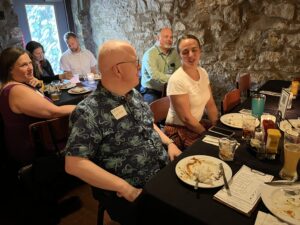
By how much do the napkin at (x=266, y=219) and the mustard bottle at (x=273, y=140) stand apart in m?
0.36

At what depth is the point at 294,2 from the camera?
7.78ft

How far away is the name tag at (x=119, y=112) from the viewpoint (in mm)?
1135

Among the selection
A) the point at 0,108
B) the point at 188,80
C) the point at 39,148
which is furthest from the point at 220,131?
the point at 0,108

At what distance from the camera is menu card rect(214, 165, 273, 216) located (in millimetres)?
824

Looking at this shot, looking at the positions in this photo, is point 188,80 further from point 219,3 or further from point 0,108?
point 219,3

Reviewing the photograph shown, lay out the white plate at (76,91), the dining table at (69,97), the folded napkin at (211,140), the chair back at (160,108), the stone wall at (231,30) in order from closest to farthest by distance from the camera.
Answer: the folded napkin at (211,140) < the chair back at (160,108) < the dining table at (69,97) < the white plate at (76,91) < the stone wall at (231,30)

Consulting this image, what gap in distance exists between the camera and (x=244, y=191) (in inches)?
35.0

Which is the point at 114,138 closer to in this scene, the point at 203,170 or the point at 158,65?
the point at 203,170

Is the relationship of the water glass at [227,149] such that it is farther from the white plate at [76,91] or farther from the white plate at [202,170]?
the white plate at [76,91]

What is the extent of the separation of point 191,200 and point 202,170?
162mm

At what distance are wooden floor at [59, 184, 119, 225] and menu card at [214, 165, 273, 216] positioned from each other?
3.42 ft

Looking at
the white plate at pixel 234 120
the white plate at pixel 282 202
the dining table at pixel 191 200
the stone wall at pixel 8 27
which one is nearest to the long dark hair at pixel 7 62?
the dining table at pixel 191 200

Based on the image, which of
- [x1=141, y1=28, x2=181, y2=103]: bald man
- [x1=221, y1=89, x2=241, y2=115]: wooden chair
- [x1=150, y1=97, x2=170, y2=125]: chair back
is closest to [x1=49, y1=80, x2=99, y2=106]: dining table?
[x1=141, y1=28, x2=181, y2=103]: bald man

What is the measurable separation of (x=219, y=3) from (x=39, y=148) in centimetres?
236
